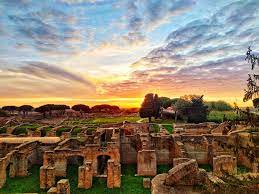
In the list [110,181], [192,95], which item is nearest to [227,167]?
[110,181]

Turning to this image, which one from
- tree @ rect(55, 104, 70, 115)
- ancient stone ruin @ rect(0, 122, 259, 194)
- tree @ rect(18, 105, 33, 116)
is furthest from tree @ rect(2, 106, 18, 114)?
ancient stone ruin @ rect(0, 122, 259, 194)

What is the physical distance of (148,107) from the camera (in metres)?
60.8

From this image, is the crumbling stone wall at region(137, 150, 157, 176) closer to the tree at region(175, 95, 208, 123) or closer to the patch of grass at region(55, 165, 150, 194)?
the patch of grass at region(55, 165, 150, 194)

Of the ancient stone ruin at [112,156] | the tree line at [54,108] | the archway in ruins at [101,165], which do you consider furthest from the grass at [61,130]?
the tree line at [54,108]

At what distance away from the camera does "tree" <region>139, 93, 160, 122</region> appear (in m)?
60.3

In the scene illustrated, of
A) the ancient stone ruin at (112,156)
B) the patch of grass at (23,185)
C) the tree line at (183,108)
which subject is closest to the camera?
the patch of grass at (23,185)

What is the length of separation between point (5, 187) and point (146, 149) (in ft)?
36.9

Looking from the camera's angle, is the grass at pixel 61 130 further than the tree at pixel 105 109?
No

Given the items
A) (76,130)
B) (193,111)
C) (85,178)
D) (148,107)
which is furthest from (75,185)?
(148,107)

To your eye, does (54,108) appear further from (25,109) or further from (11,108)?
(11,108)

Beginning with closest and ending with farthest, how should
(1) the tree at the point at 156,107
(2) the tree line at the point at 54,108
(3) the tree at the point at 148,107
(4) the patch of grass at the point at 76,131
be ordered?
(4) the patch of grass at the point at 76,131 → (3) the tree at the point at 148,107 → (1) the tree at the point at 156,107 → (2) the tree line at the point at 54,108

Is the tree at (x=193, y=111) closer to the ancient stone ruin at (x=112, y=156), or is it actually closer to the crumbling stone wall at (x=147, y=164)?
the ancient stone ruin at (x=112, y=156)

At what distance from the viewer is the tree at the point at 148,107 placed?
60328mm

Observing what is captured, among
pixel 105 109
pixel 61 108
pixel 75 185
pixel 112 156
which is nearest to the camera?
pixel 75 185
